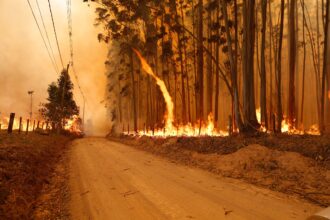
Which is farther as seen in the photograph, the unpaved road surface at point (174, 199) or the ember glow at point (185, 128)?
the ember glow at point (185, 128)

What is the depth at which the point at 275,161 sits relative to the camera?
1028 cm

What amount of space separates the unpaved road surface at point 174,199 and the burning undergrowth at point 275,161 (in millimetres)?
794

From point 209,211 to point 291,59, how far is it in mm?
13122

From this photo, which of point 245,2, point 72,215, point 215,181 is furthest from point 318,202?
point 245,2

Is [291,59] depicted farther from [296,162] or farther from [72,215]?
[72,215]

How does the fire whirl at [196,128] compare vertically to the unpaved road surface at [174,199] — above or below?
above

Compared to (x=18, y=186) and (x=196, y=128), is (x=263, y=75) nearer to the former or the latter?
(x=196, y=128)

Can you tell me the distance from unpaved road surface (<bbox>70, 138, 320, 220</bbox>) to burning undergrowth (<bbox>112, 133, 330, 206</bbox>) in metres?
0.79

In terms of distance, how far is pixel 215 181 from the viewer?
918 cm

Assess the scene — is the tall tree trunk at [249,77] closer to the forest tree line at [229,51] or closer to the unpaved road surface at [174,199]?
the forest tree line at [229,51]

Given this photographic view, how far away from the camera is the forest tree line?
610 inches

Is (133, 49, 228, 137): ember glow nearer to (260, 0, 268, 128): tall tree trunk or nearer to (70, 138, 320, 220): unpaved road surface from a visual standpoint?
(260, 0, 268, 128): tall tree trunk

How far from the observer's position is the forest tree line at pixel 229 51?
50.9ft

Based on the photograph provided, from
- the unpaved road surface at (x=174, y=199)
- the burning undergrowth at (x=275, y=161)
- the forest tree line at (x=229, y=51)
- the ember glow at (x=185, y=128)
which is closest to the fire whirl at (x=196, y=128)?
the ember glow at (x=185, y=128)
